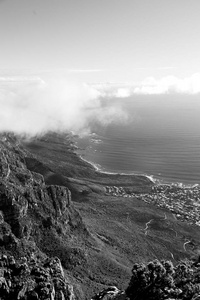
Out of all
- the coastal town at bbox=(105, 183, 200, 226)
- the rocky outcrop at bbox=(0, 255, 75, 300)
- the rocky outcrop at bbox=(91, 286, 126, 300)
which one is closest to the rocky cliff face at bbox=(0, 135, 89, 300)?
the rocky outcrop at bbox=(0, 255, 75, 300)

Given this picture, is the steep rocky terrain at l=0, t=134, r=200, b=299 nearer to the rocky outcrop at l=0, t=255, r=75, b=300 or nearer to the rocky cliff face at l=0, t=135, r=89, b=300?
the rocky cliff face at l=0, t=135, r=89, b=300

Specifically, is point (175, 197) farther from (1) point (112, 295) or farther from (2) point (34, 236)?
(1) point (112, 295)

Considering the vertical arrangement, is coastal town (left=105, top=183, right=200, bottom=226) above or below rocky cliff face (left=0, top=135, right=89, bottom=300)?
above

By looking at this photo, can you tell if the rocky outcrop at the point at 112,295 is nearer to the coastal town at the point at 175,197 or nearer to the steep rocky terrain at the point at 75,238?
the steep rocky terrain at the point at 75,238

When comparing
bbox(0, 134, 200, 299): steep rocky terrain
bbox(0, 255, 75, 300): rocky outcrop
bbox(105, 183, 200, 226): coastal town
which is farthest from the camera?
bbox(105, 183, 200, 226): coastal town

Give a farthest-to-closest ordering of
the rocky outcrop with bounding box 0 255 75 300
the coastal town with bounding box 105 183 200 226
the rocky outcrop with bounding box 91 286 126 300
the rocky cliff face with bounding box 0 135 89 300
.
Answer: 1. the coastal town with bounding box 105 183 200 226
2. the rocky outcrop with bounding box 91 286 126 300
3. the rocky cliff face with bounding box 0 135 89 300
4. the rocky outcrop with bounding box 0 255 75 300

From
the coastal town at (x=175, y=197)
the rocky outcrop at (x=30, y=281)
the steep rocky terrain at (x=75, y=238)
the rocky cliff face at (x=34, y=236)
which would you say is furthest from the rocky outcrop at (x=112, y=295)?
the coastal town at (x=175, y=197)

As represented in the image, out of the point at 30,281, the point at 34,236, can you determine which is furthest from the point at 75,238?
the point at 30,281

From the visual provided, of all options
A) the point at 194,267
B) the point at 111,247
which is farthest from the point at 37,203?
the point at 194,267
